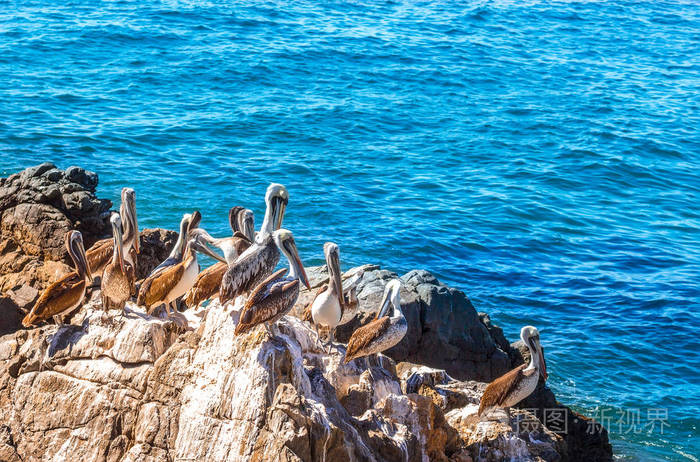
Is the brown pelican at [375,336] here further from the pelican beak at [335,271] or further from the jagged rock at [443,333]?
the jagged rock at [443,333]

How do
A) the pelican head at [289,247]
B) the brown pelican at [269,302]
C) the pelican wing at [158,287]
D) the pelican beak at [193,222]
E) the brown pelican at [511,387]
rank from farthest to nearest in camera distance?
the pelican beak at [193,222]
the brown pelican at [511,387]
the pelican wing at [158,287]
the pelican head at [289,247]
the brown pelican at [269,302]

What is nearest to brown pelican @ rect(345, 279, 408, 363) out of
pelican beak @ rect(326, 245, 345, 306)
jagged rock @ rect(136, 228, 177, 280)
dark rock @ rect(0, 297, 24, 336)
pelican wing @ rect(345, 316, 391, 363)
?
pelican wing @ rect(345, 316, 391, 363)

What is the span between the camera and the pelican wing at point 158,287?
36.7 feet

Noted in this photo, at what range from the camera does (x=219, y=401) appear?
367 inches

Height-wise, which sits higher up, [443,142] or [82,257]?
[82,257]

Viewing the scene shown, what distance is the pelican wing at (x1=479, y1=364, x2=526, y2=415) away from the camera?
1126cm

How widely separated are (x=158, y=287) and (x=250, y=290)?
50.8 inches

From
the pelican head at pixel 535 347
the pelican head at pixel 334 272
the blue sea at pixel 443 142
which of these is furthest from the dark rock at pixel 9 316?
the blue sea at pixel 443 142

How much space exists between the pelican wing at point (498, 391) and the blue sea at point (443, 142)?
4.49 m

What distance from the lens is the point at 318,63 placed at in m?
34.2

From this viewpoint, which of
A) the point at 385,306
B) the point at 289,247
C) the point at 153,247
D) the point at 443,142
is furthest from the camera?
the point at 443,142

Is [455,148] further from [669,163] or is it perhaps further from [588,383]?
[588,383]

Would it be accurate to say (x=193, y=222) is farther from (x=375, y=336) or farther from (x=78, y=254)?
(x=375, y=336)

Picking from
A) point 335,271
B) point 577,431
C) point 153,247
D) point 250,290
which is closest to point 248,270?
point 250,290
